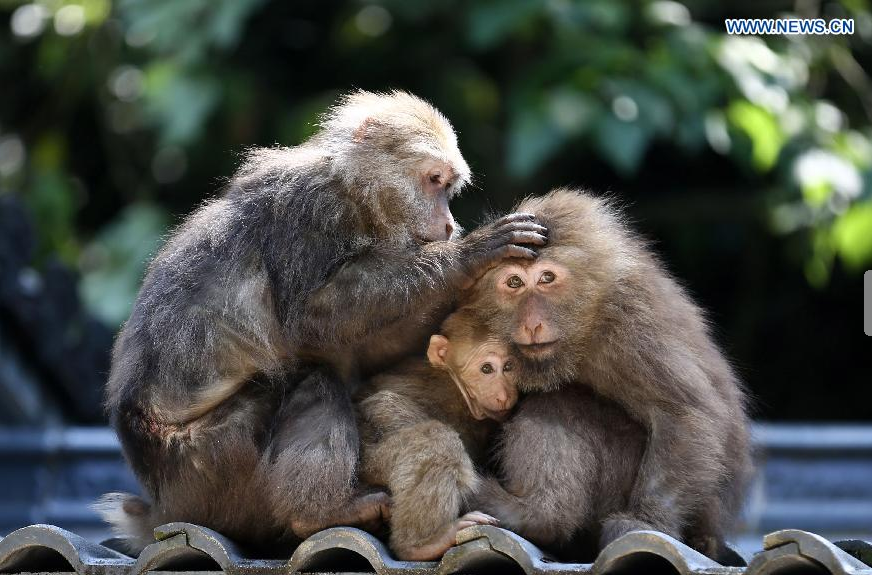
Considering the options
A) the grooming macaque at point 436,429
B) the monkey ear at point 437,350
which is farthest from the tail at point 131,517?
the monkey ear at point 437,350

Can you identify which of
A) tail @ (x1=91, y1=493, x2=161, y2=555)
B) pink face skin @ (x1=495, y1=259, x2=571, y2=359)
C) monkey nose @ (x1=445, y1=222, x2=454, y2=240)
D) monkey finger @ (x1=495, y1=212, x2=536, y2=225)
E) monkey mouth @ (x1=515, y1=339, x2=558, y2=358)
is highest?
monkey finger @ (x1=495, y1=212, x2=536, y2=225)

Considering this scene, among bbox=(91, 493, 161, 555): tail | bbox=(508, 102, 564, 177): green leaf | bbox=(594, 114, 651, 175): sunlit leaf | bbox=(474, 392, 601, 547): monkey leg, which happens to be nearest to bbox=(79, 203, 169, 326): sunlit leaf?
bbox=(508, 102, 564, 177): green leaf

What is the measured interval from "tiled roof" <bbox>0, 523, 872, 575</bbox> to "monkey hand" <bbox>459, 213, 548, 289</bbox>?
44.0 inches

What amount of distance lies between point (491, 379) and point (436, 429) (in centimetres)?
40

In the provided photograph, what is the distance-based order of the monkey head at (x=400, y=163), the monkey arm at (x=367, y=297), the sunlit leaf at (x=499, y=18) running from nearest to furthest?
the monkey arm at (x=367, y=297) < the monkey head at (x=400, y=163) < the sunlit leaf at (x=499, y=18)

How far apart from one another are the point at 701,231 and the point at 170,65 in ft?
13.7

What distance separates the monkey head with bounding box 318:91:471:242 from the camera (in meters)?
5.50

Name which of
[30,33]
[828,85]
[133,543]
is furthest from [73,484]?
[828,85]

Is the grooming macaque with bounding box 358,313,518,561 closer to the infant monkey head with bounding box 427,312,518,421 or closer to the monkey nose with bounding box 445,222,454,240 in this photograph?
the infant monkey head with bounding box 427,312,518,421

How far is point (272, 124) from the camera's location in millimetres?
10055

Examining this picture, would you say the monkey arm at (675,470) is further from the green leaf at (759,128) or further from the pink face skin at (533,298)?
the green leaf at (759,128)

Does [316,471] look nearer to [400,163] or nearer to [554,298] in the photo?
[554,298]

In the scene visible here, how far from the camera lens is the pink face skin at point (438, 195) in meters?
5.58

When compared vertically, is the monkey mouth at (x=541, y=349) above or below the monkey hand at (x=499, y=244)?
below
